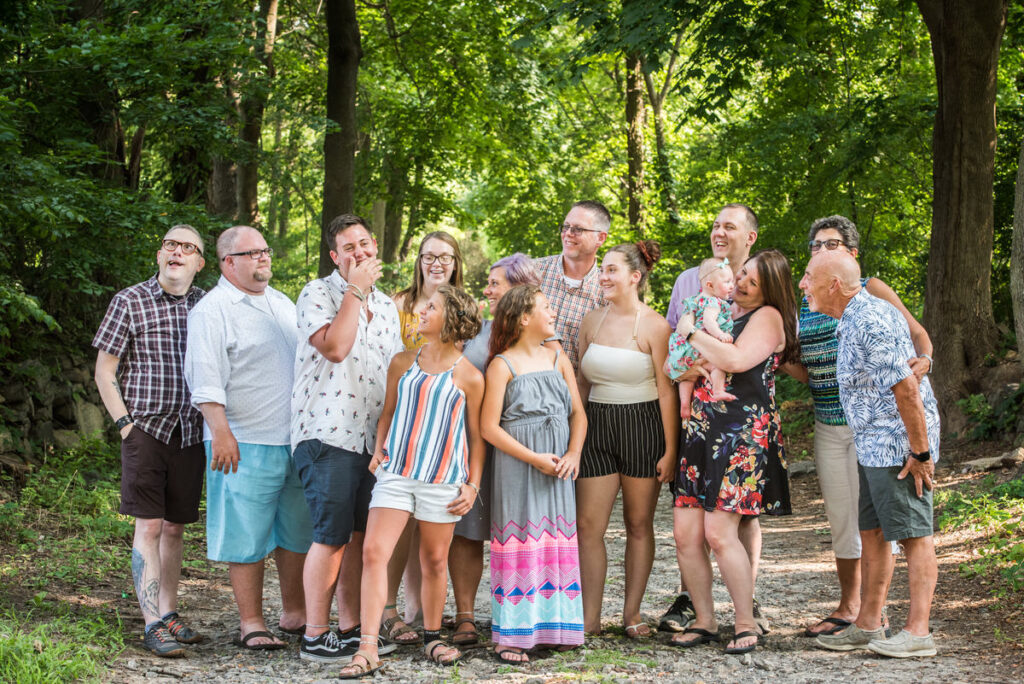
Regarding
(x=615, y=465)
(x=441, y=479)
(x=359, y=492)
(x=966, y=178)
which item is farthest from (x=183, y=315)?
(x=966, y=178)

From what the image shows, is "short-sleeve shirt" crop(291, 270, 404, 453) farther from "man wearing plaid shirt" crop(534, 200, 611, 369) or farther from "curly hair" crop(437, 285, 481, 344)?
"man wearing plaid shirt" crop(534, 200, 611, 369)

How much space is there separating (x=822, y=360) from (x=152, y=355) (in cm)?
368

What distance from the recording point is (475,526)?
191 inches

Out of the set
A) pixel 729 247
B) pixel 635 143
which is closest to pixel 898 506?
pixel 729 247

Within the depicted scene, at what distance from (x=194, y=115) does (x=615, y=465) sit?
615cm

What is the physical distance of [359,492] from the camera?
4770 millimetres

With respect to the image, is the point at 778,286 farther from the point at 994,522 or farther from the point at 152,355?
the point at 994,522

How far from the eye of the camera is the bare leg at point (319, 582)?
4.52 metres

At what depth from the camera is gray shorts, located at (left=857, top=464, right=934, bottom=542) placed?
4375 millimetres

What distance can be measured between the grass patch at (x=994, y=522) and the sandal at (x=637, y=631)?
2.38 m

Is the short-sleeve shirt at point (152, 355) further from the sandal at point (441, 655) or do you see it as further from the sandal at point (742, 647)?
the sandal at point (742, 647)

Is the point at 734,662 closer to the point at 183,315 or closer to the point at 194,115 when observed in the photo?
the point at 183,315

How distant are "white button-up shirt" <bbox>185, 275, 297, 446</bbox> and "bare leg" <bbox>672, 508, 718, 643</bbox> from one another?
7.10 feet

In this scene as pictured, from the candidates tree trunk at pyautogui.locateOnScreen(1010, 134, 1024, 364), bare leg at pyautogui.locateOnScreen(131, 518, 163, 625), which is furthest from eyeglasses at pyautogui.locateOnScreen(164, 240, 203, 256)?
tree trunk at pyautogui.locateOnScreen(1010, 134, 1024, 364)
